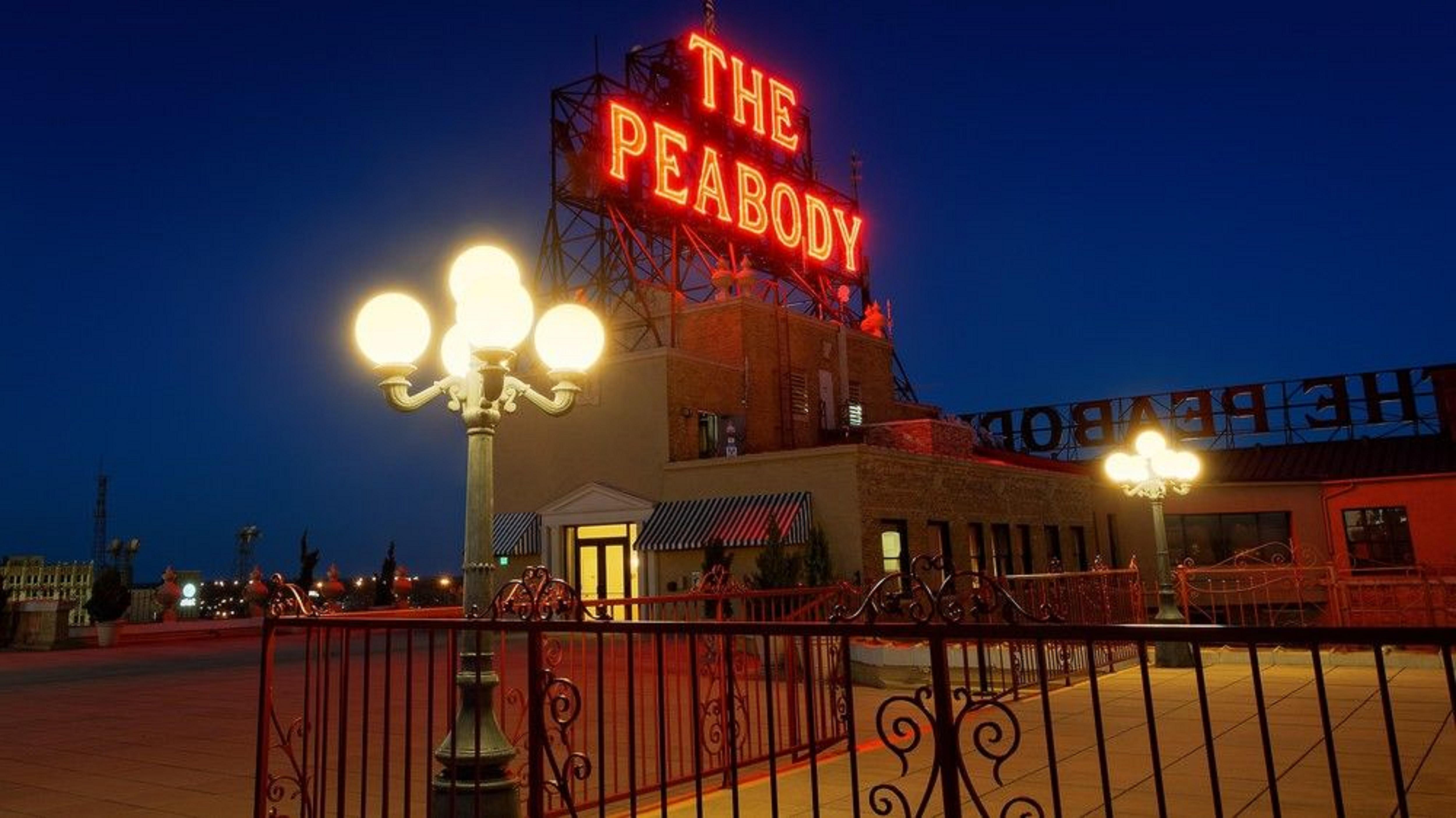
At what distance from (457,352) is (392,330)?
58 cm

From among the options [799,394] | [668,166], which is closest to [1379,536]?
[799,394]

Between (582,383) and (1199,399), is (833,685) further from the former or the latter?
(1199,399)

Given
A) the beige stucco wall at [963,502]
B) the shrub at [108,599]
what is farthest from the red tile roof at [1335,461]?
the shrub at [108,599]

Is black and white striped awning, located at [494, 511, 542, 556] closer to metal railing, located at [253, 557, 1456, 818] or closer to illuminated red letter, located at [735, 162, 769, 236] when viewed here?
metal railing, located at [253, 557, 1456, 818]

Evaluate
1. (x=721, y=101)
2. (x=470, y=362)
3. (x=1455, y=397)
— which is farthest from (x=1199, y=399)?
(x=470, y=362)

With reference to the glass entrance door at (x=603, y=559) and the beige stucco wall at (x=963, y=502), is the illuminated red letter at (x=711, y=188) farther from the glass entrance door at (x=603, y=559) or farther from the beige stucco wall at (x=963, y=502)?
the beige stucco wall at (x=963, y=502)

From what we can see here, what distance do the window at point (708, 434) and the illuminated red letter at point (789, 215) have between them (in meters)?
10.2

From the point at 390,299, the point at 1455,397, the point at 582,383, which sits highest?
the point at 1455,397

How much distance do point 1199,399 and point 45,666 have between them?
43040mm

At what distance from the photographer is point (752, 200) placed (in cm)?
3481

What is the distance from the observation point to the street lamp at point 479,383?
5.69 meters

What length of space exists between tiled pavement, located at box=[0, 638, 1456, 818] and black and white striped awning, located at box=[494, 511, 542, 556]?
13.2 meters

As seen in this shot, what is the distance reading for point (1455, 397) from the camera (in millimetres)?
34188

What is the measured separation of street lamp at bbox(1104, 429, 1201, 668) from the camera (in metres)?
14.1
